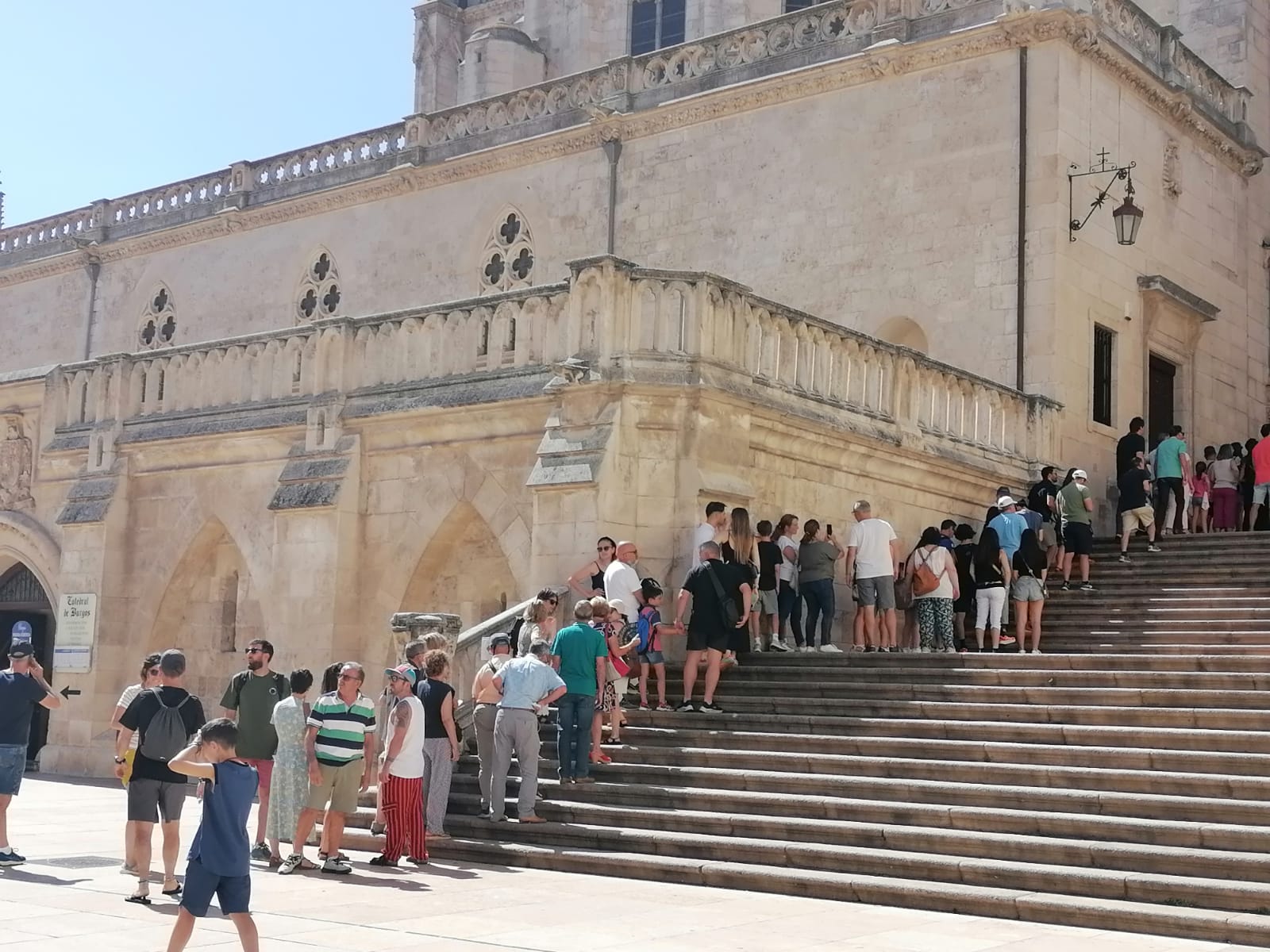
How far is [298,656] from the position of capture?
1817cm

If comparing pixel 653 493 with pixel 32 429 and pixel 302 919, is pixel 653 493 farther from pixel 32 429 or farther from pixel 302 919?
pixel 32 429

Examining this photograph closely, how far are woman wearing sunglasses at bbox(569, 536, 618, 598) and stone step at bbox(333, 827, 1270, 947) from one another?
10.1 feet

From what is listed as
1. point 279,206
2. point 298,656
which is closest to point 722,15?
point 279,206

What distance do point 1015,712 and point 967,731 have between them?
17.6 inches

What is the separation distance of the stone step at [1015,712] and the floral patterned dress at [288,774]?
3879 millimetres

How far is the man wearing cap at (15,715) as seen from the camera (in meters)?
11.8

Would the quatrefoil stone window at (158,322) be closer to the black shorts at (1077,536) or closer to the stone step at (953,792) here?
the black shorts at (1077,536)

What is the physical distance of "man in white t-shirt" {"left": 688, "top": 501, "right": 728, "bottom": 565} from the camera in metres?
15.0

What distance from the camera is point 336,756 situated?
11.6 m

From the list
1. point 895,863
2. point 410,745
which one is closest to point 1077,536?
point 895,863

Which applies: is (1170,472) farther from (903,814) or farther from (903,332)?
(903,814)

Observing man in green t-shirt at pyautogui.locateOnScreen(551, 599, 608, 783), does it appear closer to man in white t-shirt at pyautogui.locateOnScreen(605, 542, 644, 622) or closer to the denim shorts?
man in white t-shirt at pyautogui.locateOnScreen(605, 542, 644, 622)

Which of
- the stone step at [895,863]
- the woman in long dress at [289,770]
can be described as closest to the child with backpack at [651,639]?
the stone step at [895,863]

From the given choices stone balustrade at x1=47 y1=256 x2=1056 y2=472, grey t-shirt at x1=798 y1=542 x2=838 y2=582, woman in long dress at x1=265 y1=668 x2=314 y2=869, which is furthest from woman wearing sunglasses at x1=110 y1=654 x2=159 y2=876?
grey t-shirt at x1=798 y1=542 x2=838 y2=582
